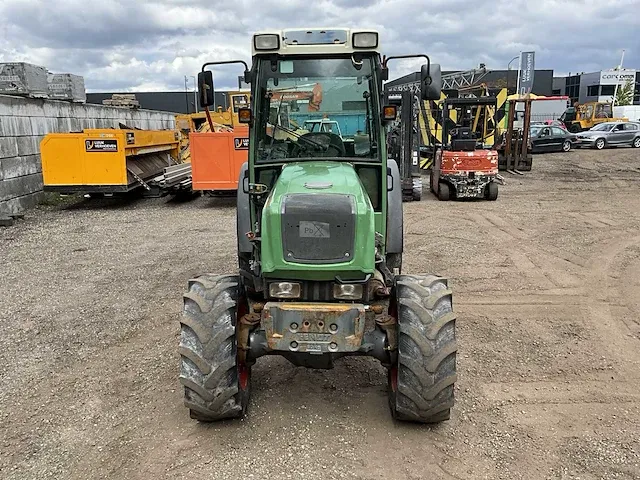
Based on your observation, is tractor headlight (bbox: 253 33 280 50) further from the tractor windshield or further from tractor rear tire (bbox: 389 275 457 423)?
tractor rear tire (bbox: 389 275 457 423)

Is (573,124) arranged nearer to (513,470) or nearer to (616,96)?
(616,96)

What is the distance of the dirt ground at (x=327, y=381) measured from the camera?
3596 millimetres

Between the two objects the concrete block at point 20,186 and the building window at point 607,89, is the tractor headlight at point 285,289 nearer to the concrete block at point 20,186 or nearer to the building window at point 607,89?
the concrete block at point 20,186

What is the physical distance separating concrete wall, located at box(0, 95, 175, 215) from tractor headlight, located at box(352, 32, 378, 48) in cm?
1011

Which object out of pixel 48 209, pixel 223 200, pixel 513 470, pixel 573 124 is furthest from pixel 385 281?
pixel 573 124

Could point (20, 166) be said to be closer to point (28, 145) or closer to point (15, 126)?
point (28, 145)

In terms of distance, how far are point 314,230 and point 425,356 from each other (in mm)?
1088

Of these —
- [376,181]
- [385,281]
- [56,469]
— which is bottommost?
[56,469]

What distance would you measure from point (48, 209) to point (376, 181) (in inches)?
424

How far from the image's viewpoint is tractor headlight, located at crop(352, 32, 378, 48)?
14.1 ft

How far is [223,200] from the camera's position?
14.0 meters

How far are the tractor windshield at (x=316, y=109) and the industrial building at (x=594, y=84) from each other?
2195 inches

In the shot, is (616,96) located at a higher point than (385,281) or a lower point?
higher

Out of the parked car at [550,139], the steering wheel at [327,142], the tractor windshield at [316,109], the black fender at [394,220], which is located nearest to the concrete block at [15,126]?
the tractor windshield at [316,109]
